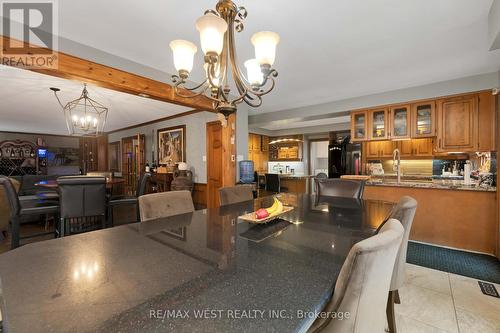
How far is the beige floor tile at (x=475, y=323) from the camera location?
1574mm

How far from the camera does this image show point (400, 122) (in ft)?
12.0

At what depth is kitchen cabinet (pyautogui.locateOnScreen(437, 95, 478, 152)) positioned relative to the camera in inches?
123

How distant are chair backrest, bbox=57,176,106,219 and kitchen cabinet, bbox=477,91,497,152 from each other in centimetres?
508

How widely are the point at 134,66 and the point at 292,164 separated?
5.90 meters

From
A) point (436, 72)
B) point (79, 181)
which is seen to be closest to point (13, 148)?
point (79, 181)

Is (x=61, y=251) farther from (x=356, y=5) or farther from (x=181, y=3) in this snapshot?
(x=356, y=5)

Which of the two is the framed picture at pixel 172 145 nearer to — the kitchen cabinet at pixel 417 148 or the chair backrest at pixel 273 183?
the chair backrest at pixel 273 183

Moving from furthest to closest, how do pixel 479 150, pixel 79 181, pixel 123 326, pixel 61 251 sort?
1. pixel 479 150
2. pixel 79 181
3. pixel 61 251
4. pixel 123 326

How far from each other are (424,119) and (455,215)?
1517mm

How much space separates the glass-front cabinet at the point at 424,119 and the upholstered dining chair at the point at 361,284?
3.63 meters

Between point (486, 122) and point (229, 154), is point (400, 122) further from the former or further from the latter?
point (229, 154)

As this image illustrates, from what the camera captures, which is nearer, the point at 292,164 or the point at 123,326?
the point at 123,326

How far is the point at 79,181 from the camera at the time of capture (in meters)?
2.49

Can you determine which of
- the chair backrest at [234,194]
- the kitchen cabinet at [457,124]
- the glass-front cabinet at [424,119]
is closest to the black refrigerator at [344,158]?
the glass-front cabinet at [424,119]
